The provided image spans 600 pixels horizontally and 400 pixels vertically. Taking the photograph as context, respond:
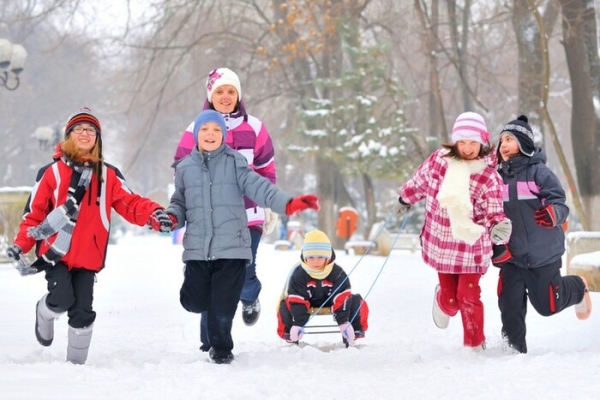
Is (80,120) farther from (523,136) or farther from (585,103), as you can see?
(585,103)

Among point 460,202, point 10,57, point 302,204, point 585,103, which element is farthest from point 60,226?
point 10,57

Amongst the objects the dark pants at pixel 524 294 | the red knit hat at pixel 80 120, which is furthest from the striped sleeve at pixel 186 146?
the dark pants at pixel 524 294

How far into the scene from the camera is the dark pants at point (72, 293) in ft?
19.3

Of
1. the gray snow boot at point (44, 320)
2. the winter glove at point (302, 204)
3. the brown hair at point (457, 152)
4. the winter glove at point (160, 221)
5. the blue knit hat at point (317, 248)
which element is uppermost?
the brown hair at point (457, 152)

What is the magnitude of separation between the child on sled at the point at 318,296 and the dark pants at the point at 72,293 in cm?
187

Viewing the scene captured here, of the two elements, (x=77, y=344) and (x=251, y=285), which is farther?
(x=251, y=285)

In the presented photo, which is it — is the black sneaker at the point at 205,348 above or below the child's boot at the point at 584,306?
below

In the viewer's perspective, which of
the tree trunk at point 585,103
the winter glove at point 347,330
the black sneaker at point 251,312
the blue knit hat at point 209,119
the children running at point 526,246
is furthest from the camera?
the tree trunk at point 585,103

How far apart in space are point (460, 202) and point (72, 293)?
2.54 meters

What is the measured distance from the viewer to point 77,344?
232 inches

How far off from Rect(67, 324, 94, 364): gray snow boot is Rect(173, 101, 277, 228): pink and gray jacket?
4.95 ft

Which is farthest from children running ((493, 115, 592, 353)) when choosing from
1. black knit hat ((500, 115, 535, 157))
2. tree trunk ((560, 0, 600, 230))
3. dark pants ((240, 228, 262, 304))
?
tree trunk ((560, 0, 600, 230))

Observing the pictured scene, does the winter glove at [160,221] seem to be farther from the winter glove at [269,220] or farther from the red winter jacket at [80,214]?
the winter glove at [269,220]

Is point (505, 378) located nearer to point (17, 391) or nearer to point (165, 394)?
point (165, 394)
